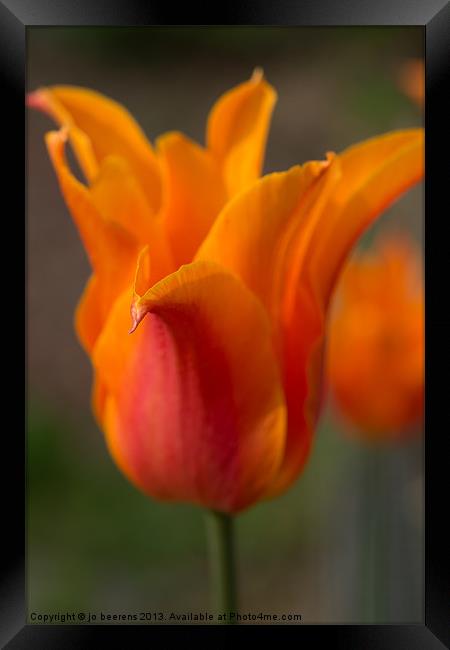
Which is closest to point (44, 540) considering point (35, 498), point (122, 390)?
point (35, 498)

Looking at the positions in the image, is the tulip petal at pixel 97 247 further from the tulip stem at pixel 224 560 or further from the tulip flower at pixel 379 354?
the tulip flower at pixel 379 354

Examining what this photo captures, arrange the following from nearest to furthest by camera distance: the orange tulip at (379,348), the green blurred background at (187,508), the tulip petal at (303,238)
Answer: the tulip petal at (303,238) → the orange tulip at (379,348) → the green blurred background at (187,508)

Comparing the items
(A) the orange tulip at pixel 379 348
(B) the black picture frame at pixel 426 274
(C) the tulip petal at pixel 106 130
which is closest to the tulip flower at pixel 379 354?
(A) the orange tulip at pixel 379 348

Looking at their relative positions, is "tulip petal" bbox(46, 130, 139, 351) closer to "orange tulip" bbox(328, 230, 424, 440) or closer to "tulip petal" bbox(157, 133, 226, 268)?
"tulip petal" bbox(157, 133, 226, 268)

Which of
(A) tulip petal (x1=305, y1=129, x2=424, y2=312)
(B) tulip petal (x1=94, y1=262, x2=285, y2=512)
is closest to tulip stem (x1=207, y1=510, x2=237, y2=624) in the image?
(B) tulip petal (x1=94, y1=262, x2=285, y2=512)

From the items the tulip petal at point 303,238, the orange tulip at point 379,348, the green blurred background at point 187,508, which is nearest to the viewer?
the tulip petal at point 303,238

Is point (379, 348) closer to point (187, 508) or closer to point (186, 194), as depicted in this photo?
point (186, 194)
